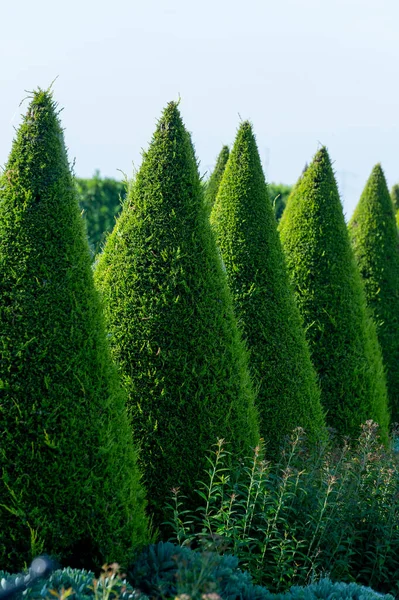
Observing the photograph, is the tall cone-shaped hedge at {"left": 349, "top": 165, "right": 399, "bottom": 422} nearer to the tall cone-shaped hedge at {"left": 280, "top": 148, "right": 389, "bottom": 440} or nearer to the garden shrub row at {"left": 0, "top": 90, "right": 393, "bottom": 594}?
the tall cone-shaped hedge at {"left": 280, "top": 148, "right": 389, "bottom": 440}

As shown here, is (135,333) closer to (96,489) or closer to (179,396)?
(179,396)

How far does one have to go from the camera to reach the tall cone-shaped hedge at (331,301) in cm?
764

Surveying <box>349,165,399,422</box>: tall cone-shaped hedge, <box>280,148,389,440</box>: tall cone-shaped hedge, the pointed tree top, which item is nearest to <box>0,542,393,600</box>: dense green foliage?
<box>280,148,389,440</box>: tall cone-shaped hedge

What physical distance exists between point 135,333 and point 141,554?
61.7 inches

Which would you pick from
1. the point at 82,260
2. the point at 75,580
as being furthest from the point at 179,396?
the point at 75,580

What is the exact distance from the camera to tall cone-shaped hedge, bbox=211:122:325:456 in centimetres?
635

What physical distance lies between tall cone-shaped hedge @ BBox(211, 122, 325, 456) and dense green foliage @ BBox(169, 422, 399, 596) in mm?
1095

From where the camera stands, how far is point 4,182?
4.33 m

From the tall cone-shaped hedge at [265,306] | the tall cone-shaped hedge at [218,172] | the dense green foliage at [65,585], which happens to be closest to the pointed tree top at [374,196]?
the tall cone-shaped hedge at [218,172]

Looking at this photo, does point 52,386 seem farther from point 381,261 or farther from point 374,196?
point 374,196

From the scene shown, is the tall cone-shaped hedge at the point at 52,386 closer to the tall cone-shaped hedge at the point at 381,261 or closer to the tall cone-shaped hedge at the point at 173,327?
the tall cone-shaped hedge at the point at 173,327

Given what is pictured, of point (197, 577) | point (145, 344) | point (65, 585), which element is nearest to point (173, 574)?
point (197, 577)

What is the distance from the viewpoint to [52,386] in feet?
13.4

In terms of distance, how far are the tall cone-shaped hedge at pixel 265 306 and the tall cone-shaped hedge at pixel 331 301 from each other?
3.13 feet
